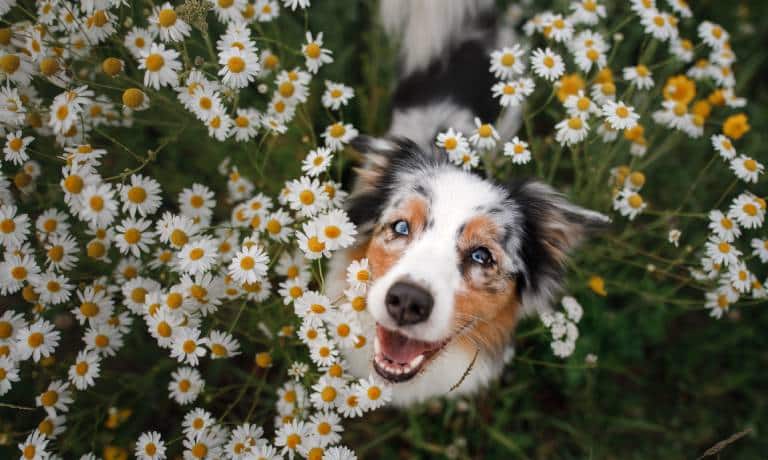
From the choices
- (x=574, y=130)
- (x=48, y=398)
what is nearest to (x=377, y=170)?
(x=574, y=130)

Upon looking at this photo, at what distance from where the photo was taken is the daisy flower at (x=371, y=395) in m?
1.72

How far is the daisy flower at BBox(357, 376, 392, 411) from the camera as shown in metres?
1.72

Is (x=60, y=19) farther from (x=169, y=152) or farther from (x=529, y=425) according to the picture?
(x=529, y=425)

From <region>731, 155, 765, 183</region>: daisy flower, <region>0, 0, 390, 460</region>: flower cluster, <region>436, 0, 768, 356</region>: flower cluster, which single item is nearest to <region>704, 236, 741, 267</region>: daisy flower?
<region>436, 0, 768, 356</region>: flower cluster

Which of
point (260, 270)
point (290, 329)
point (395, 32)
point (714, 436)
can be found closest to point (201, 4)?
point (260, 270)

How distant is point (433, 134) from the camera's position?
2.68 meters

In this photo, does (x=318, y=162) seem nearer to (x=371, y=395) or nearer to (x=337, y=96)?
(x=337, y=96)

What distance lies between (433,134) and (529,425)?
5.76ft

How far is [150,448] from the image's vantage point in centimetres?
169

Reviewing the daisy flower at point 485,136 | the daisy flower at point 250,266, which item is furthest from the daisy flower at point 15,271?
the daisy flower at point 485,136

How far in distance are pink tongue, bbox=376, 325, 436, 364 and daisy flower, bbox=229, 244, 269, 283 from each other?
51cm

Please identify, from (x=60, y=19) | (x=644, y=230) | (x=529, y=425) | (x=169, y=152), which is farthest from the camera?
(x=169, y=152)

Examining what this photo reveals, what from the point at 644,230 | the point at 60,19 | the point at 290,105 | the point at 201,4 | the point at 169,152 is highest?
the point at 201,4

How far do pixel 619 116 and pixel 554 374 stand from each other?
1.58 meters
